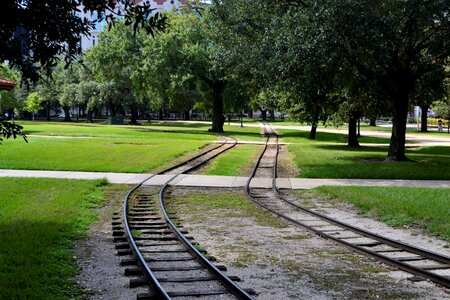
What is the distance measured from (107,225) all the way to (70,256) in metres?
2.73

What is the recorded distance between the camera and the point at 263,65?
71.1 feet

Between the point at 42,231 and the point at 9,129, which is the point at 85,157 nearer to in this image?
the point at 42,231

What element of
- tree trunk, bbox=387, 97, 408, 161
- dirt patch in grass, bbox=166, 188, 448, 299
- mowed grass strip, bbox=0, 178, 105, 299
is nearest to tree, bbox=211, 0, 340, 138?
tree trunk, bbox=387, 97, 408, 161

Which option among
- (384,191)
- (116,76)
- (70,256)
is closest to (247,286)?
(70,256)

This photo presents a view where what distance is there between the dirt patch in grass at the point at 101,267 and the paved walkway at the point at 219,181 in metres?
6.60

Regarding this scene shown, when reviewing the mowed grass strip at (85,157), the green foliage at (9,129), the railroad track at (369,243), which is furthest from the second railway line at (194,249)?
the mowed grass strip at (85,157)

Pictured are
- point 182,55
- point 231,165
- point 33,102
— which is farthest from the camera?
point 33,102

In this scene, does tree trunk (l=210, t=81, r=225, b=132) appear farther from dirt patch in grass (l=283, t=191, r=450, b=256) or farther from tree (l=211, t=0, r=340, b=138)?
dirt patch in grass (l=283, t=191, r=450, b=256)

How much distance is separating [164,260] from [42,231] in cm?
280

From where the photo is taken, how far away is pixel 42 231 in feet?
30.1

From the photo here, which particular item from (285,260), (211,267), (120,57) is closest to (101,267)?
(211,267)

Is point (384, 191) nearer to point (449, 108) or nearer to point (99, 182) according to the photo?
point (99, 182)

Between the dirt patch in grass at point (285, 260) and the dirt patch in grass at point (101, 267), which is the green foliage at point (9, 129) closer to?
the dirt patch in grass at point (101, 267)

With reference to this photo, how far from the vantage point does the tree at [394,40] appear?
1869cm
